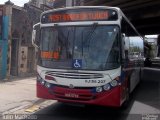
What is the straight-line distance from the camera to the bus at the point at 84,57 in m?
8.94

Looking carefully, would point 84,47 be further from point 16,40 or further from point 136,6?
point 136,6

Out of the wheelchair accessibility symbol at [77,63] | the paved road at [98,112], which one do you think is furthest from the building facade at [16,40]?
the wheelchair accessibility symbol at [77,63]

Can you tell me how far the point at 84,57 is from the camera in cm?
916

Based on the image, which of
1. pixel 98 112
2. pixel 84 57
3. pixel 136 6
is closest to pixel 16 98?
pixel 98 112

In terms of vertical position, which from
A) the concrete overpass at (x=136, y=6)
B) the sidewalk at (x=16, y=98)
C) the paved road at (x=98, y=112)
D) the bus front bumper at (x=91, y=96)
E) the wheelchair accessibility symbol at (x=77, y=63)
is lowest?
the paved road at (x=98, y=112)

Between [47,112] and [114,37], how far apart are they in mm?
3047

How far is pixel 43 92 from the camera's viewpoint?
31.4 feet

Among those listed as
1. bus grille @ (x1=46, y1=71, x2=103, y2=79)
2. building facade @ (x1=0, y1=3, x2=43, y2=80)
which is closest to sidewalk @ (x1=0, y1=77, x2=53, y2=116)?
bus grille @ (x1=46, y1=71, x2=103, y2=79)

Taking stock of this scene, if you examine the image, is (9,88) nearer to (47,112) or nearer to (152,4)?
(47,112)

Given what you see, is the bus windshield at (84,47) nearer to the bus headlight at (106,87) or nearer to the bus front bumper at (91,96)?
the bus headlight at (106,87)

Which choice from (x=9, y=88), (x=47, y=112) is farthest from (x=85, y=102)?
(x=9, y=88)

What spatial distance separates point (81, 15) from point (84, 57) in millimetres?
1240

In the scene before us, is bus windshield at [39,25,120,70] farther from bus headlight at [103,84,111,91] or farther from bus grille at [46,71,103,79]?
bus headlight at [103,84,111,91]

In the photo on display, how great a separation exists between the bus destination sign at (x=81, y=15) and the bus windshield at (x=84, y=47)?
0.76ft
